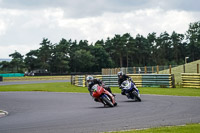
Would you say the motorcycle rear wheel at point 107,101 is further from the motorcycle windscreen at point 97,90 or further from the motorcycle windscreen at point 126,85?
the motorcycle windscreen at point 126,85

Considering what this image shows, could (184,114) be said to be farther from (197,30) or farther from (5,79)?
(197,30)

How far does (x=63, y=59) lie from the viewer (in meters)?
94.0

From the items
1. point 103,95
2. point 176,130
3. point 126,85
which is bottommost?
point 176,130

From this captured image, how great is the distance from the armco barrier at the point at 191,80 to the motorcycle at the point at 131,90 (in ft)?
39.9

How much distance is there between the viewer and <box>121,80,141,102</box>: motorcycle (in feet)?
56.5

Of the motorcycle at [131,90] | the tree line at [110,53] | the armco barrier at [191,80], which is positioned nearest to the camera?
the motorcycle at [131,90]

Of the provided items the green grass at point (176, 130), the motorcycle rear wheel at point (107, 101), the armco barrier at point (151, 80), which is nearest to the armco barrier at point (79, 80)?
the armco barrier at point (151, 80)

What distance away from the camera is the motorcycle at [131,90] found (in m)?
17.2

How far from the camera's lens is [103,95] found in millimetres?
14977

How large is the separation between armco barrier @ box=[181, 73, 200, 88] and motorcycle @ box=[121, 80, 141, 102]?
39.9 feet

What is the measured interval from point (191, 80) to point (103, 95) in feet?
51.5

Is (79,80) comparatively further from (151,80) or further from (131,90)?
(131,90)

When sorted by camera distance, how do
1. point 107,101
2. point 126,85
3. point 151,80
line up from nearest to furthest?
point 107,101 < point 126,85 < point 151,80

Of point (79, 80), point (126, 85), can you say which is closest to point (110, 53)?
point (79, 80)
